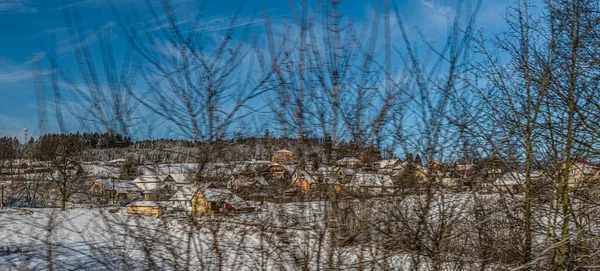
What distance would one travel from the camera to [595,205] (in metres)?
4.14

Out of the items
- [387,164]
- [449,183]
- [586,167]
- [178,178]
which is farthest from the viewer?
[586,167]

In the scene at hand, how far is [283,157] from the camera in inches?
122

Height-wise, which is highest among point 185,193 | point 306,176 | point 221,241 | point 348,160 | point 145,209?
point 348,160

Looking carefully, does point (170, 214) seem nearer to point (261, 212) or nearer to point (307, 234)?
point (261, 212)

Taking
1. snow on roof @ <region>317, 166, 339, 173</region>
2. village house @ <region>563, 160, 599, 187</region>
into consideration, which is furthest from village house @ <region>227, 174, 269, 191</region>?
village house @ <region>563, 160, 599, 187</region>

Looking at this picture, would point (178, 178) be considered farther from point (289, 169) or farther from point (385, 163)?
point (385, 163)

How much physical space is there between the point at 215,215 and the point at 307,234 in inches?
25.9

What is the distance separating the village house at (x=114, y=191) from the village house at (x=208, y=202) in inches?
11.9

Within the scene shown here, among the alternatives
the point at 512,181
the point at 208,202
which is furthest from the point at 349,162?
the point at 512,181

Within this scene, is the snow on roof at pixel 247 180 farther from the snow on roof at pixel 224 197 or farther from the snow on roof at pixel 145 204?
the snow on roof at pixel 145 204

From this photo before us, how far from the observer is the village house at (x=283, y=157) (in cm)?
307

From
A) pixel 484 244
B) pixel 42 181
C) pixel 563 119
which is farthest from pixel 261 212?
pixel 563 119

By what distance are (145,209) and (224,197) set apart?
582 millimetres

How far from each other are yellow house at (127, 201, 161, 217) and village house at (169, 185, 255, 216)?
13cm
